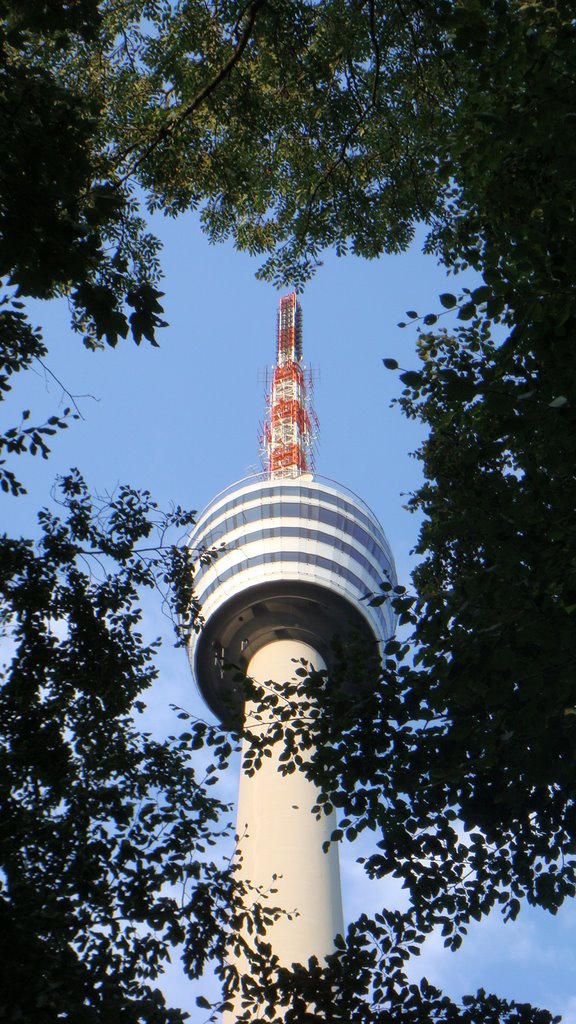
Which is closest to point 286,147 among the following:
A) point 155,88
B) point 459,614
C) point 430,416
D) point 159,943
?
point 155,88

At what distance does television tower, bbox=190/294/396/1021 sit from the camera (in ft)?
111

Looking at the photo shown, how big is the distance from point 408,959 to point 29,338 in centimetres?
685

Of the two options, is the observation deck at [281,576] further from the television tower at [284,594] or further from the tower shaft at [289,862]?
the tower shaft at [289,862]

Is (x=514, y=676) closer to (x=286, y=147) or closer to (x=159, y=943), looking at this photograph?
(x=159, y=943)

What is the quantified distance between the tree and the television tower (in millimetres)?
22267

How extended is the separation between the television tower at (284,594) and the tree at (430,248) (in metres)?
22.3

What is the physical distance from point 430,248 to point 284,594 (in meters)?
27.3

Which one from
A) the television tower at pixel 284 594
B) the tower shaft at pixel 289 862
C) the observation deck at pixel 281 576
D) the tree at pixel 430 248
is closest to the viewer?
the tree at pixel 430 248

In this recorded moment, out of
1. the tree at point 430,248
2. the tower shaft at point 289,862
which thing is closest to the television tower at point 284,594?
the tower shaft at point 289,862

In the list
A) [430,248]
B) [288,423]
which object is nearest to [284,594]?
[288,423]

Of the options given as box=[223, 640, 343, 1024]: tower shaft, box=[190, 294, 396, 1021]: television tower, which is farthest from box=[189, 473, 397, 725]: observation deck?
box=[223, 640, 343, 1024]: tower shaft

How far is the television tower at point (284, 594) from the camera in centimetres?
3378

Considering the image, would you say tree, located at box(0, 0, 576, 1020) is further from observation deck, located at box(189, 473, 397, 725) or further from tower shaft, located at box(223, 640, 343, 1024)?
observation deck, located at box(189, 473, 397, 725)

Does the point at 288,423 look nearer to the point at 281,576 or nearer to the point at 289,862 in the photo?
the point at 281,576
